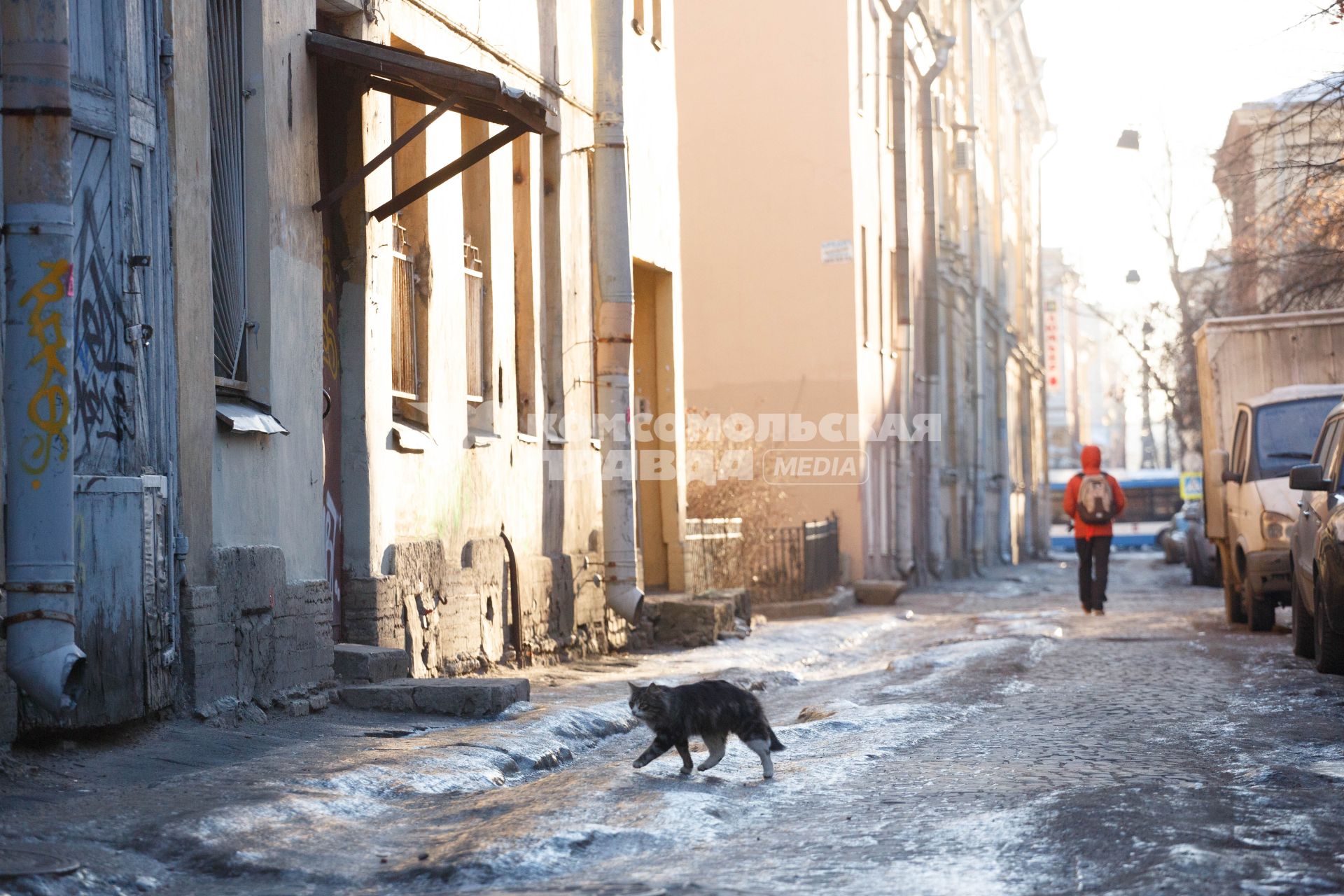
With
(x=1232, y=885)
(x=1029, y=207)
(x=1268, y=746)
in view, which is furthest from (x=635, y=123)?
(x=1029, y=207)

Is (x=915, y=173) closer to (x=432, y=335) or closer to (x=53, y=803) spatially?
(x=432, y=335)

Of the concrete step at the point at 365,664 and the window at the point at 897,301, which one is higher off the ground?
the window at the point at 897,301

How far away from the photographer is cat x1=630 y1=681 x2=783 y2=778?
7227mm

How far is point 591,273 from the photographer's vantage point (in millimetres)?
14781

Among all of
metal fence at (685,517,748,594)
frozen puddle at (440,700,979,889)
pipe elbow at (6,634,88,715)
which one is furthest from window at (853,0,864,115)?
pipe elbow at (6,634,88,715)

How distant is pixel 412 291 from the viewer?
11.4m

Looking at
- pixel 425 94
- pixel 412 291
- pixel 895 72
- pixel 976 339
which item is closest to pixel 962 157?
pixel 976 339

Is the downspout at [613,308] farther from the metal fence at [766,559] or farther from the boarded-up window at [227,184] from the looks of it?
the boarded-up window at [227,184]

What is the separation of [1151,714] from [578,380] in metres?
6.48

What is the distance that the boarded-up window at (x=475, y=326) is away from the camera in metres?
12.6

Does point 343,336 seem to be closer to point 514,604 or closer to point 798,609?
point 514,604

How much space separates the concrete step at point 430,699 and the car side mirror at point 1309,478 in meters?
5.57

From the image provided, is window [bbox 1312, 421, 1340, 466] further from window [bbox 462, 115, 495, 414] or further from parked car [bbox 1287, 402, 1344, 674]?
window [bbox 462, 115, 495, 414]

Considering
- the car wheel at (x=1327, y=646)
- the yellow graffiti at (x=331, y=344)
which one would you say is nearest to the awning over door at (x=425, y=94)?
the yellow graffiti at (x=331, y=344)
